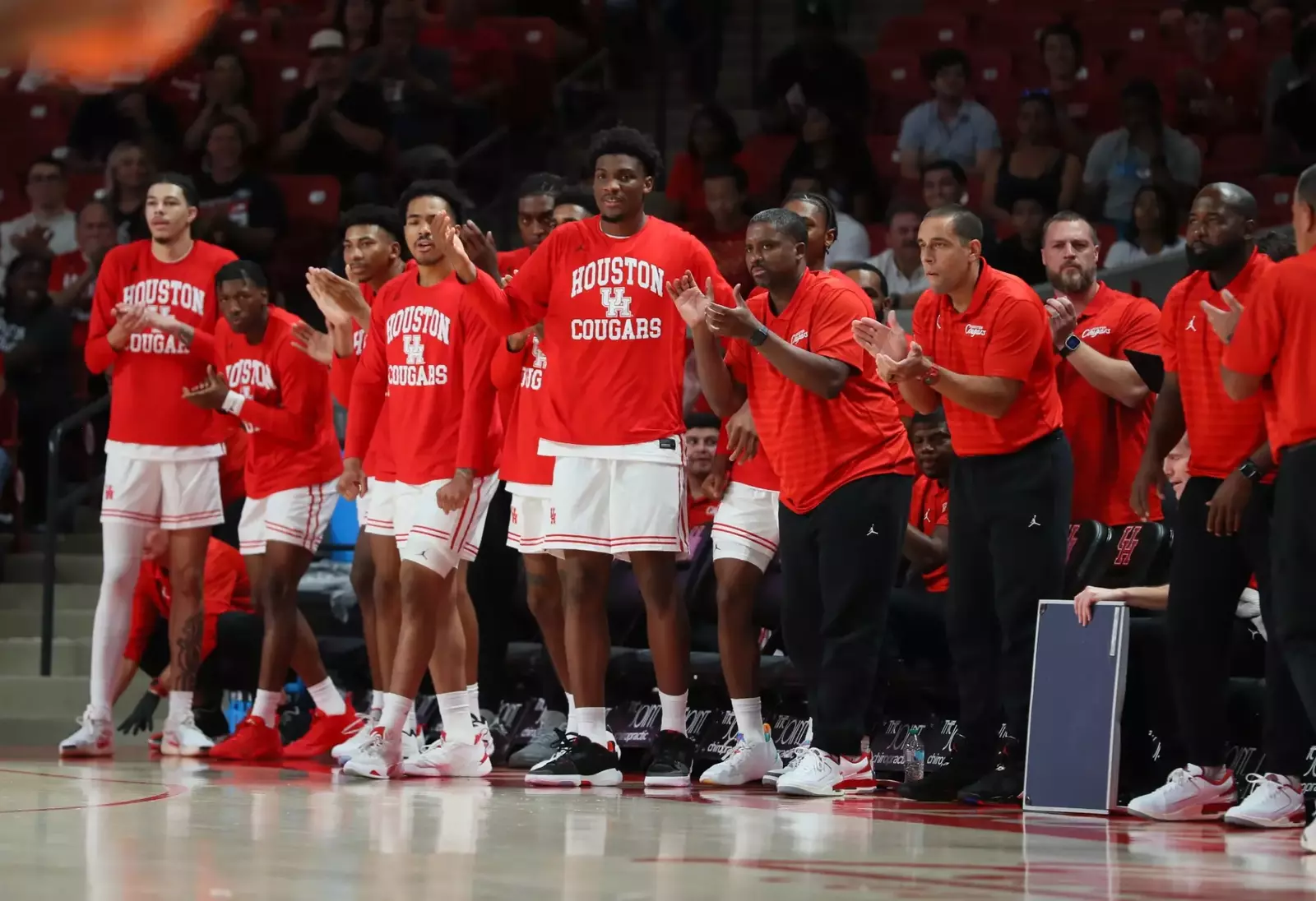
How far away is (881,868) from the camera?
14.0 feet

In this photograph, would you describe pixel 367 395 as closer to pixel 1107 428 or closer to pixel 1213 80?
pixel 1107 428

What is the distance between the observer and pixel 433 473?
7.27 meters

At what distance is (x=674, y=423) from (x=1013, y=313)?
1.31 m

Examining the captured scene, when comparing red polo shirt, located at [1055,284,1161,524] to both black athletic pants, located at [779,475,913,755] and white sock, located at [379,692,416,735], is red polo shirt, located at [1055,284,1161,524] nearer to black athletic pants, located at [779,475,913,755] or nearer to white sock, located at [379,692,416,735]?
black athletic pants, located at [779,475,913,755]

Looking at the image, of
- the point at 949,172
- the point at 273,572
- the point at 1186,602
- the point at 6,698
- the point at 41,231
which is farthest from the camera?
the point at 41,231

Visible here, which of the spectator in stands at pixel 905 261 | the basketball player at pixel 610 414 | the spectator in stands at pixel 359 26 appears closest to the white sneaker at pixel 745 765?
the basketball player at pixel 610 414

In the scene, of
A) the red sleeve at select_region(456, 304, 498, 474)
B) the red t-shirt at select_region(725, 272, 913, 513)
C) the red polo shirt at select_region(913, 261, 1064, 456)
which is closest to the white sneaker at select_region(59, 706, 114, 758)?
the red sleeve at select_region(456, 304, 498, 474)

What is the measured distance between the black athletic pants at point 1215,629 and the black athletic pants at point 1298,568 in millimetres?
464

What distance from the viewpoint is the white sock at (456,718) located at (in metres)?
7.29

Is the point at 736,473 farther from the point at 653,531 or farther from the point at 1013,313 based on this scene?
the point at 1013,313

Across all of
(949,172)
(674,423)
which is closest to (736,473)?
(674,423)

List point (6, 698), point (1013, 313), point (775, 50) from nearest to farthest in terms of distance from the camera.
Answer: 1. point (1013, 313)
2. point (6, 698)
3. point (775, 50)

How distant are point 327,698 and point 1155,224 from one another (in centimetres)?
496

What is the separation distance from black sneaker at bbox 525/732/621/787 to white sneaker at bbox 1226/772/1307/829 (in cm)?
226
